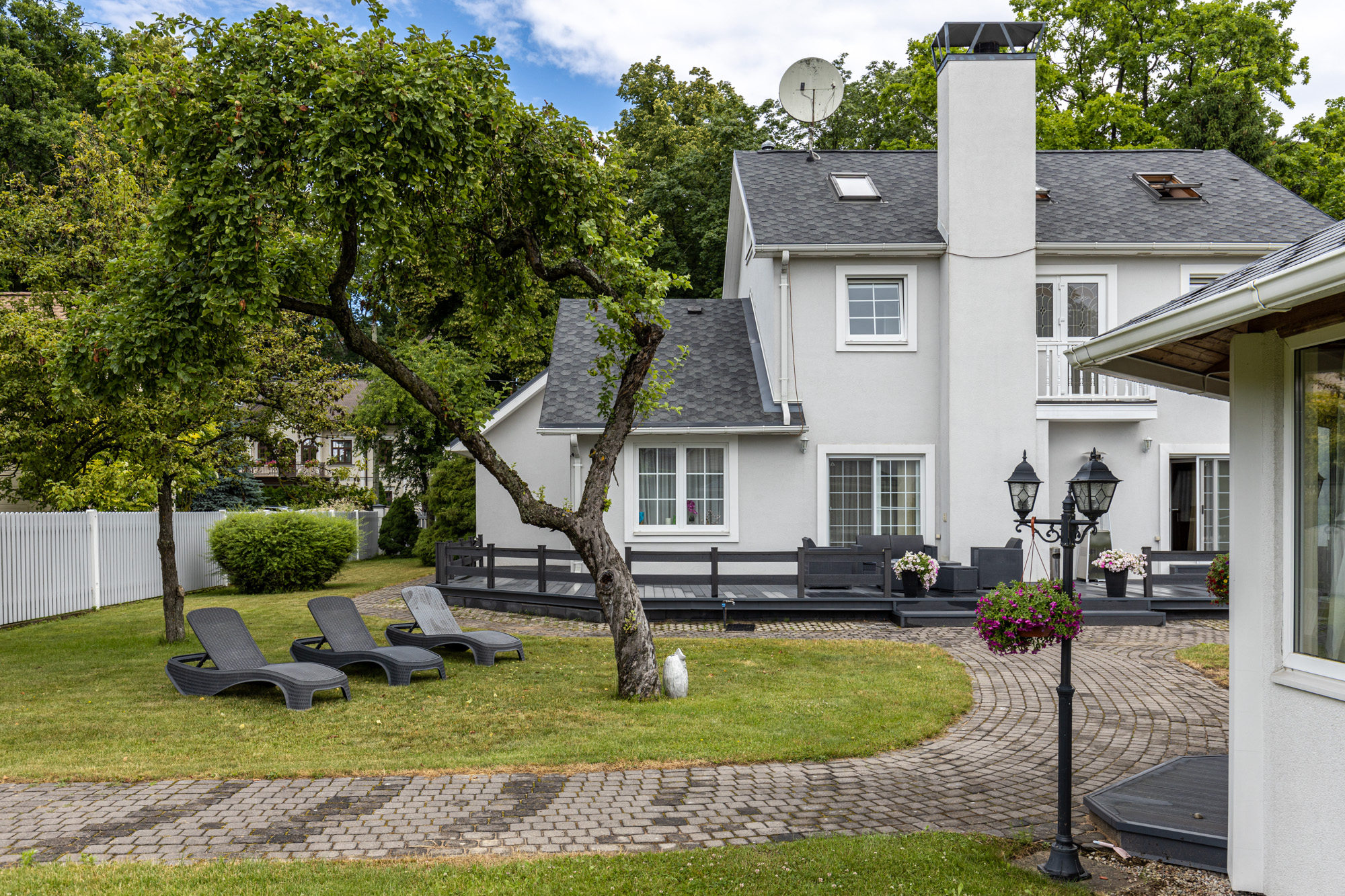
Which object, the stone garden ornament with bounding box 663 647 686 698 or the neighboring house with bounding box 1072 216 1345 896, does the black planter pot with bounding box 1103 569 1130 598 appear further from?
the neighboring house with bounding box 1072 216 1345 896

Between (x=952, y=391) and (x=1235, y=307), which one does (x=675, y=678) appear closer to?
(x=1235, y=307)

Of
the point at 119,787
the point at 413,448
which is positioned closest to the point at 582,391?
the point at 119,787

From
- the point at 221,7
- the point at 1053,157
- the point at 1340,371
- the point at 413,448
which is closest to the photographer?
the point at 1340,371

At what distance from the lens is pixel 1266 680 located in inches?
178

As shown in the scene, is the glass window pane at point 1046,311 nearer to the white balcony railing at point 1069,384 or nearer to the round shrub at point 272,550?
the white balcony railing at point 1069,384

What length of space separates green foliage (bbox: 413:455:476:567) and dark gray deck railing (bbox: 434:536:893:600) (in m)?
6.25

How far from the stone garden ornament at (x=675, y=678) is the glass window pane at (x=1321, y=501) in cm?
564

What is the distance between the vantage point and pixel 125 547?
18.4 metres

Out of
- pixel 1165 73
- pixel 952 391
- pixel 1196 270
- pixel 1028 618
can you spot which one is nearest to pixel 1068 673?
pixel 1028 618

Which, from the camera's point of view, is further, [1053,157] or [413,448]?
[413,448]

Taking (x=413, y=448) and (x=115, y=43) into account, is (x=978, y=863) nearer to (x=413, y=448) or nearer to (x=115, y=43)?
(x=413, y=448)

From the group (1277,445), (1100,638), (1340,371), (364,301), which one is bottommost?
(1100,638)

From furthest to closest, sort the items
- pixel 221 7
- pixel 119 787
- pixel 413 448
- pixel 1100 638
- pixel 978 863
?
pixel 413 448
pixel 1100 638
pixel 221 7
pixel 119 787
pixel 978 863

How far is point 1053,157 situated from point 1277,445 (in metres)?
17.5
